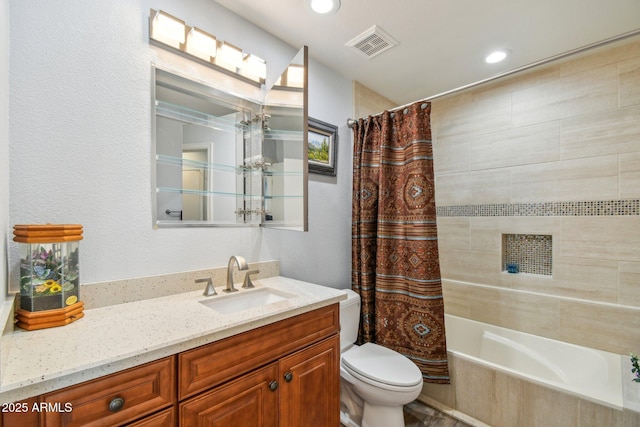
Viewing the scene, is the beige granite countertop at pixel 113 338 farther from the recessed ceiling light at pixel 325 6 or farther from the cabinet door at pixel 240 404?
the recessed ceiling light at pixel 325 6

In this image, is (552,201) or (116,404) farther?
(552,201)

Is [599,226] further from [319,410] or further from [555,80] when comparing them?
[319,410]

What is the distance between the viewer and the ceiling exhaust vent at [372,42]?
5.83ft

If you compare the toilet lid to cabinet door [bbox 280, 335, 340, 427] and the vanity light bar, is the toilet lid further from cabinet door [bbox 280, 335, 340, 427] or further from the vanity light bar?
the vanity light bar

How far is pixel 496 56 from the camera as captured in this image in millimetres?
2039

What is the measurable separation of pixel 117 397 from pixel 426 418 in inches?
72.7

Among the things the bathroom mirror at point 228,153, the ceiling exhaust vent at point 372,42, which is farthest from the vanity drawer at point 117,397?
the ceiling exhaust vent at point 372,42

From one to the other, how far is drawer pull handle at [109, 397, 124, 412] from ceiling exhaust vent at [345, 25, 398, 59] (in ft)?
6.86

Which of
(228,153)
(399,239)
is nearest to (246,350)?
(228,153)

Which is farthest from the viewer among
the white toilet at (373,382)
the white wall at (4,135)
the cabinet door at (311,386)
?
the white toilet at (373,382)

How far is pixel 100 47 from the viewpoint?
3.91 ft

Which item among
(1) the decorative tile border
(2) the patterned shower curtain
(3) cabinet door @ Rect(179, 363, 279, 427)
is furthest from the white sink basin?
(1) the decorative tile border

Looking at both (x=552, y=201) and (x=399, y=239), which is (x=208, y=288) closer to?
(x=399, y=239)

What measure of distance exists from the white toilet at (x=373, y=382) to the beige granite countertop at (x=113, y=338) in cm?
65
